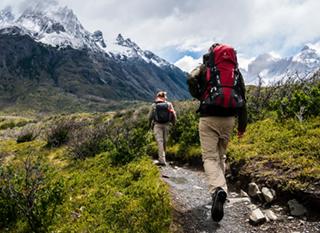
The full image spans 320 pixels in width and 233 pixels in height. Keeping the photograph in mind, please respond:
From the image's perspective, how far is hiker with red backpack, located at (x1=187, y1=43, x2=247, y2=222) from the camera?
6934mm

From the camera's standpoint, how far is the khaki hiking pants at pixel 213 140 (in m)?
7.19

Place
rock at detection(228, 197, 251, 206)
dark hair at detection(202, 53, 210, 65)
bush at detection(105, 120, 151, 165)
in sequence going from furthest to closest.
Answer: bush at detection(105, 120, 151, 165) → rock at detection(228, 197, 251, 206) → dark hair at detection(202, 53, 210, 65)

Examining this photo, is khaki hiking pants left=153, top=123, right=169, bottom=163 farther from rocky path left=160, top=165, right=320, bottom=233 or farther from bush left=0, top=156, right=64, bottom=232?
bush left=0, top=156, right=64, bottom=232

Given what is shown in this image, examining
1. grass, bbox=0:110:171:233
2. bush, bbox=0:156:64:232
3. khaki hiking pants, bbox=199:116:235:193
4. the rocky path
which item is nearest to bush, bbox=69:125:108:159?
grass, bbox=0:110:171:233

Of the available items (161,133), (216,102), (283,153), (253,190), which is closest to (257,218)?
(253,190)

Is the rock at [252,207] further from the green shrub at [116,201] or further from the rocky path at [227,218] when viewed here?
the green shrub at [116,201]

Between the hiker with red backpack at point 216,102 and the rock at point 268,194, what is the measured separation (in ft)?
4.14

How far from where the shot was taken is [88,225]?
23.2 ft

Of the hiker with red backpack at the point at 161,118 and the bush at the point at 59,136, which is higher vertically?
the hiker with red backpack at the point at 161,118

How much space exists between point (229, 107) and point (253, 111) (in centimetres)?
917

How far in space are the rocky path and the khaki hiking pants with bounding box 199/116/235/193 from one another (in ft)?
2.21

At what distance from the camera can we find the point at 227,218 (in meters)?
7.45

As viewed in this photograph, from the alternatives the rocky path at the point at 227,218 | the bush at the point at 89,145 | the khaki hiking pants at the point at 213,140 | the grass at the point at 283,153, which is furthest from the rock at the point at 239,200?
the bush at the point at 89,145

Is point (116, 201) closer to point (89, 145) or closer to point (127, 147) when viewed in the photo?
point (127, 147)
